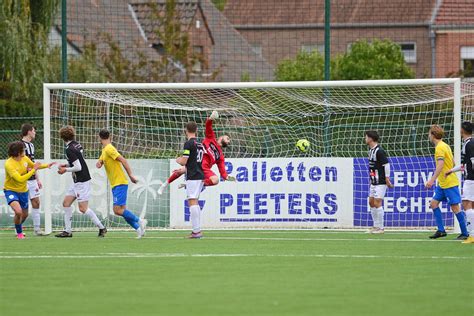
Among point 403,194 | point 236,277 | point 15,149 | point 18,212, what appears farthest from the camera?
point 403,194

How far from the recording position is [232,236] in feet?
56.0

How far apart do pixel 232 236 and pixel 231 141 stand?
3630 mm

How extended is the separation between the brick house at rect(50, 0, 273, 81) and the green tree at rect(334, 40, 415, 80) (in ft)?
13.6

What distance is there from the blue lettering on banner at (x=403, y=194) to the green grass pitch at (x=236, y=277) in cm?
344

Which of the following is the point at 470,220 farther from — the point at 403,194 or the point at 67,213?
the point at 67,213

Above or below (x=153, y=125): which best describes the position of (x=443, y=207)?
below

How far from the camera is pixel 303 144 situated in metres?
19.9

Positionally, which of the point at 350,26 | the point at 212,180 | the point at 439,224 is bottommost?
the point at 439,224

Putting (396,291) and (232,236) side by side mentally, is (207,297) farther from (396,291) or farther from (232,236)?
(232,236)

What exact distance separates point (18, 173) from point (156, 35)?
29157 millimetres

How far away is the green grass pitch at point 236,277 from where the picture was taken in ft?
28.5

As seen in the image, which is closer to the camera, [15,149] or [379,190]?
[15,149]

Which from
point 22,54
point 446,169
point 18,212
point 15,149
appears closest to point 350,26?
point 22,54

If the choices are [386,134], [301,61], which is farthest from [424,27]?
[386,134]
